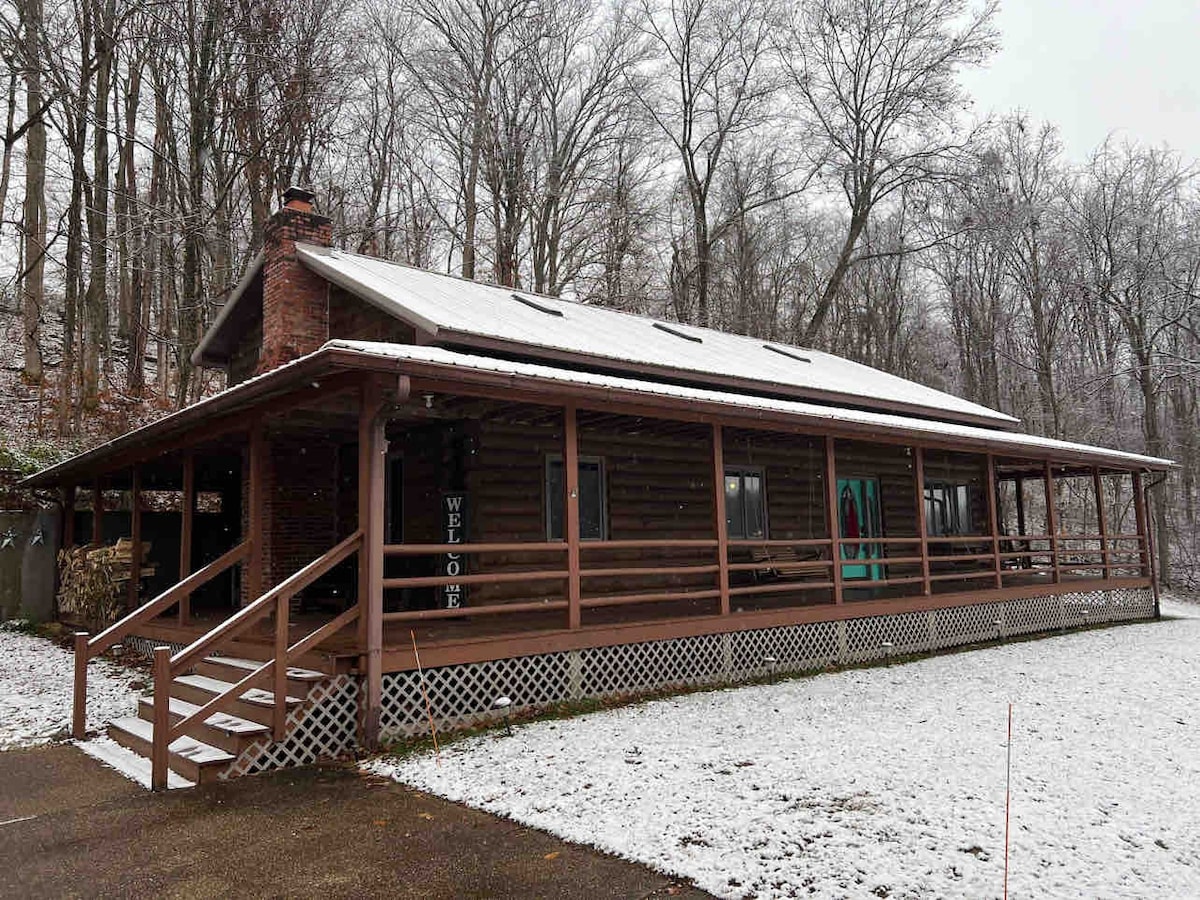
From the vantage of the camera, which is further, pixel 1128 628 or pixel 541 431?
pixel 1128 628

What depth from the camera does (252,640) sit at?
884 cm

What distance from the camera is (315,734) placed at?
727cm

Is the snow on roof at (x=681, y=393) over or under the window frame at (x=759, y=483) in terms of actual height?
over

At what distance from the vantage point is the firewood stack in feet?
43.9

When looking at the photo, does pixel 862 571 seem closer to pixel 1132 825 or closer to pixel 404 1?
pixel 1132 825

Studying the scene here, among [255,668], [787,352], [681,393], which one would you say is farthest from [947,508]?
[255,668]

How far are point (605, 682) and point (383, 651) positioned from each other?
2.65 metres

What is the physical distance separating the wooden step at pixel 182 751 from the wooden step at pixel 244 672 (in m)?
0.71

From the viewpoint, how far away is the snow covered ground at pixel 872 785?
178 inches

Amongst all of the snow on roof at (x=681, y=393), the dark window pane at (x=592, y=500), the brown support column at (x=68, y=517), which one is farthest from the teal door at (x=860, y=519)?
the brown support column at (x=68, y=517)

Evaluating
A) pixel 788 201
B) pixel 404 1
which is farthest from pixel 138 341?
pixel 788 201

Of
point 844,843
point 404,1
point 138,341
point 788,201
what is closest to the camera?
point 844,843

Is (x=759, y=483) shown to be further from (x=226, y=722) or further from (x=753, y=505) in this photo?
(x=226, y=722)

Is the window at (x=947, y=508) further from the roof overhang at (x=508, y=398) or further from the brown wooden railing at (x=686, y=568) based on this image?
the roof overhang at (x=508, y=398)
